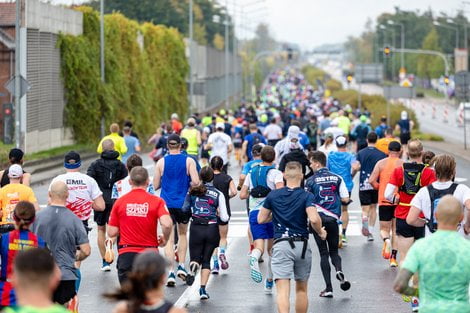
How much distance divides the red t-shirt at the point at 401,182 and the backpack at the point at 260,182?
4.94 feet

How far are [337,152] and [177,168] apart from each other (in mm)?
4528

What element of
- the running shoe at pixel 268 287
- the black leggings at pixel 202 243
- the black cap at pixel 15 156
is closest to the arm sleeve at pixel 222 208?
the black leggings at pixel 202 243

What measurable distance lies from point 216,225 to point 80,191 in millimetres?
1669

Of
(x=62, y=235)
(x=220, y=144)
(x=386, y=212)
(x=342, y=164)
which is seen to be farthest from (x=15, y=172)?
(x=220, y=144)

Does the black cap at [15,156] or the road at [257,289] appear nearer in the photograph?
the road at [257,289]

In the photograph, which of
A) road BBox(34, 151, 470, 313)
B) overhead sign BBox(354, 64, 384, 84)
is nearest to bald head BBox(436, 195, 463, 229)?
road BBox(34, 151, 470, 313)

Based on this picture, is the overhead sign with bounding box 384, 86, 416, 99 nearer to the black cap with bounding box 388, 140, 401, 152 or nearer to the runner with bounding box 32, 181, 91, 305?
the black cap with bounding box 388, 140, 401, 152

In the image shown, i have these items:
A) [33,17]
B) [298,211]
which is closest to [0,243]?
[298,211]

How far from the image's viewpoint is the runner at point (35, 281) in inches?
243

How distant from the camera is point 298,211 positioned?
11.5 meters

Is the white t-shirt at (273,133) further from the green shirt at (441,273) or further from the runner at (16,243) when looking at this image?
the green shirt at (441,273)

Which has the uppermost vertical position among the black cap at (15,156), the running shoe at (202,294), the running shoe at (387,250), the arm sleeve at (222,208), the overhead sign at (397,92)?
the overhead sign at (397,92)

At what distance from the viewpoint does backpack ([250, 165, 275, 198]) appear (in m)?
14.7

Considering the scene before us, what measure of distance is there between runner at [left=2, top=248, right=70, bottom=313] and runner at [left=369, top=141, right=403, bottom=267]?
10.1 m
